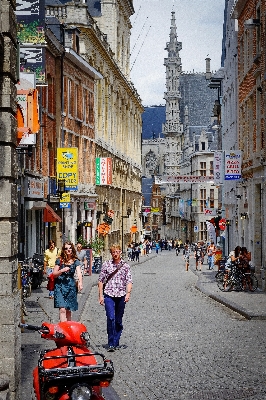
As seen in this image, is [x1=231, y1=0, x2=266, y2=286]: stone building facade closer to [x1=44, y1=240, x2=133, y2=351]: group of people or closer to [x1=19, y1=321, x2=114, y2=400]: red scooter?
Answer: [x1=44, y1=240, x2=133, y2=351]: group of people

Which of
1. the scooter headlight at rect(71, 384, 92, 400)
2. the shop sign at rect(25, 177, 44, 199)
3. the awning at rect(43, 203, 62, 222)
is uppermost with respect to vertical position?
the shop sign at rect(25, 177, 44, 199)

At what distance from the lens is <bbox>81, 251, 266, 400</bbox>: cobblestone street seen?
9.59 meters

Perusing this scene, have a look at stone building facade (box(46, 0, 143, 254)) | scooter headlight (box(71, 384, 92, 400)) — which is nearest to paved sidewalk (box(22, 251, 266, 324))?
scooter headlight (box(71, 384, 92, 400))

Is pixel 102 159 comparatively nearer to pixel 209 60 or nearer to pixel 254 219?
pixel 254 219

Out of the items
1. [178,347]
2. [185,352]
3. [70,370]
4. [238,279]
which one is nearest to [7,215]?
[70,370]

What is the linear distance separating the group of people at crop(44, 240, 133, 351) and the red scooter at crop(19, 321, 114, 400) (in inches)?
212

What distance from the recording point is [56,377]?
6.50 metres

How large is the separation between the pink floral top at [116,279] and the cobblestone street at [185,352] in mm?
869

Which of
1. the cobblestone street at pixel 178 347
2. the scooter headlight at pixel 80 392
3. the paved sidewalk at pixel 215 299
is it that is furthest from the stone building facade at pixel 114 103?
the scooter headlight at pixel 80 392

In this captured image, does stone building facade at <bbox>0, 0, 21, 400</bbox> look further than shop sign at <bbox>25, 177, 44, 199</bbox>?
No

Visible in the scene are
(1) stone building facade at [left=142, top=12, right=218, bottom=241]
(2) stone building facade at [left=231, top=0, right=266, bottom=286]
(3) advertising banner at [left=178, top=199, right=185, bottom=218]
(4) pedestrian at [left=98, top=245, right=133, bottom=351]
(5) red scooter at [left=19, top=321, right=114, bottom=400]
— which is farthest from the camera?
(3) advertising banner at [left=178, top=199, right=185, bottom=218]

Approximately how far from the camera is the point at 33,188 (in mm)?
26797

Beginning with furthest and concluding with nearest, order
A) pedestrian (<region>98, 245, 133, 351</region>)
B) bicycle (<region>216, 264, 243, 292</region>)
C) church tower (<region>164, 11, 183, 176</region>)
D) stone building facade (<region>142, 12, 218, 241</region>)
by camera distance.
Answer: church tower (<region>164, 11, 183, 176</region>) < stone building facade (<region>142, 12, 218, 241</region>) < bicycle (<region>216, 264, 243, 292</region>) < pedestrian (<region>98, 245, 133, 351</region>)

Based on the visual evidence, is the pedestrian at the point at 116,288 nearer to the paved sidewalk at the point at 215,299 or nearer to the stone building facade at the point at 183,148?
the paved sidewalk at the point at 215,299
